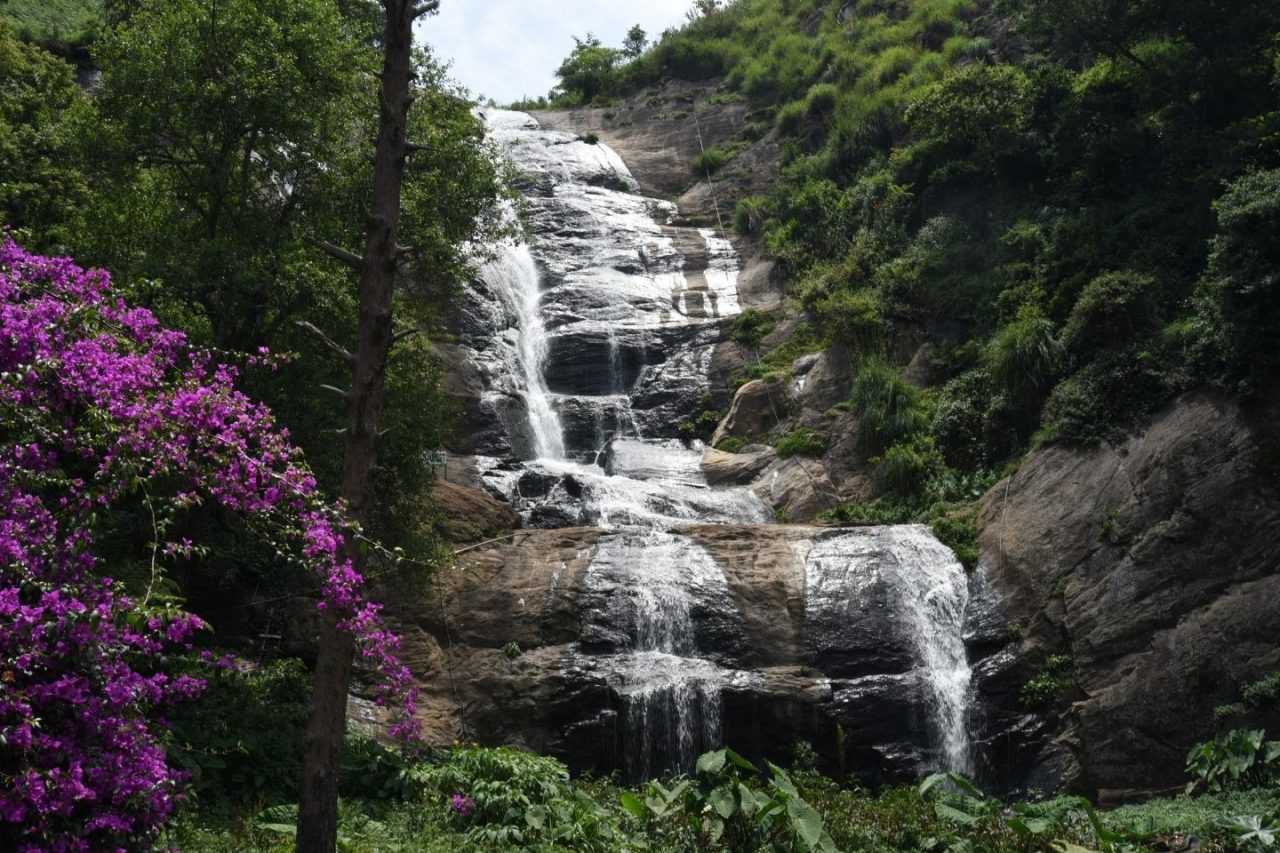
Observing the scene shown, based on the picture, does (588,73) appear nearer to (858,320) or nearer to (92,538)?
(858,320)

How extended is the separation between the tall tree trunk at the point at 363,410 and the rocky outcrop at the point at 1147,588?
10.3m

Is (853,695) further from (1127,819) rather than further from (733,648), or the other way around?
(1127,819)

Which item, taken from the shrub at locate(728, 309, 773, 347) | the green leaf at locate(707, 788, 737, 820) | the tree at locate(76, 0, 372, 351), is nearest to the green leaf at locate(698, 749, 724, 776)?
the green leaf at locate(707, 788, 737, 820)

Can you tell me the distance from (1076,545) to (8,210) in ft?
62.1

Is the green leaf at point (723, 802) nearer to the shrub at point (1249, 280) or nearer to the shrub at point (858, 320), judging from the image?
the shrub at point (1249, 280)

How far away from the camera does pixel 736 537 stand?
18.0 meters

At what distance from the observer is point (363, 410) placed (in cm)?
815

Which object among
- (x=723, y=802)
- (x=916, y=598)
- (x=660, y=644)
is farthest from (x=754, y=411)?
(x=723, y=802)

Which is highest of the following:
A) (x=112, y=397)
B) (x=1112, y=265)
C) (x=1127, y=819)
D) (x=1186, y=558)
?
(x=1112, y=265)

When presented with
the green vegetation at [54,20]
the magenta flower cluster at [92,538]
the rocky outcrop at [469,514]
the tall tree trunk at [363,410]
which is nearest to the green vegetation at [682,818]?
the tall tree trunk at [363,410]

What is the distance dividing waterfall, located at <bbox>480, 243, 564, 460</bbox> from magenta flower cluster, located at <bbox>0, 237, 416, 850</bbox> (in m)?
16.1

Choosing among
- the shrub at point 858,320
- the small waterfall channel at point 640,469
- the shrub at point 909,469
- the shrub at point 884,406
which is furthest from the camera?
the shrub at point 858,320

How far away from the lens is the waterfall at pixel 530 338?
25375 millimetres

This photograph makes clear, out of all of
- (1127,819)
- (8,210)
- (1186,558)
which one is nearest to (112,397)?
(1127,819)
